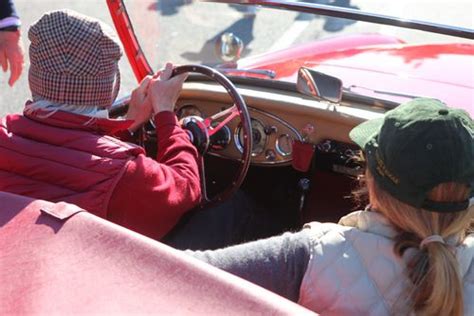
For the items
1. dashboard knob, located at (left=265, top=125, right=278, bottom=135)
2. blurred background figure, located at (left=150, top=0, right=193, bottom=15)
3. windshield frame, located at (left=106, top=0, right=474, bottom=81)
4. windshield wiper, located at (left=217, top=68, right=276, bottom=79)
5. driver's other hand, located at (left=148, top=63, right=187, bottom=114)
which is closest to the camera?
driver's other hand, located at (left=148, top=63, right=187, bottom=114)

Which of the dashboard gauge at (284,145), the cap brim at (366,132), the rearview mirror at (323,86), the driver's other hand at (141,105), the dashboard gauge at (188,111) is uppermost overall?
the cap brim at (366,132)

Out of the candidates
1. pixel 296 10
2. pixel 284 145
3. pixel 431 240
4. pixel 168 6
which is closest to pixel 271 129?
pixel 284 145

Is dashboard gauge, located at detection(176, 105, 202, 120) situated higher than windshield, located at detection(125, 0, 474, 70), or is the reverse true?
windshield, located at detection(125, 0, 474, 70)

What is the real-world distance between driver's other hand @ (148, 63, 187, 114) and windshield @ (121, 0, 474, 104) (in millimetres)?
528

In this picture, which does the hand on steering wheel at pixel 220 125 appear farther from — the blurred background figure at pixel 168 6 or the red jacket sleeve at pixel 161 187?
the blurred background figure at pixel 168 6

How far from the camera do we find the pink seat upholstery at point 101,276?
128 centimetres

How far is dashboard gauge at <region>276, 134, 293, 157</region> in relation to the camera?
8.63ft

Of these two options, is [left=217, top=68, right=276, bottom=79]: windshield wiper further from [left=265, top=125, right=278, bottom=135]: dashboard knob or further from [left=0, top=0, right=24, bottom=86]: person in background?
[left=0, top=0, right=24, bottom=86]: person in background

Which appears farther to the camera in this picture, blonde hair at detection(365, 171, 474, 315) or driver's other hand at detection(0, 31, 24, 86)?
driver's other hand at detection(0, 31, 24, 86)

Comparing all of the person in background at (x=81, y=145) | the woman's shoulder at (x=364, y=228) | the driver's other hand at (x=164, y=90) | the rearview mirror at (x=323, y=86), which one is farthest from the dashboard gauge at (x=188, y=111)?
the woman's shoulder at (x=364, y=228)

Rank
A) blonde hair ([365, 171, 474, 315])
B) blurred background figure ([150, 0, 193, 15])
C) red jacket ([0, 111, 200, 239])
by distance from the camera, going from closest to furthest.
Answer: blonde hair ([365, 171, 474, 315]), red jacket ([0, 111, 200, 239]), blurred background figure ([150, 0, 193, 15])

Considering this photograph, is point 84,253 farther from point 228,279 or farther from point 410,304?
point 410,304

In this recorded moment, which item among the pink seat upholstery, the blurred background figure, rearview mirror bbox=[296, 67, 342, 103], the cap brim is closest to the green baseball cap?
the cap brim

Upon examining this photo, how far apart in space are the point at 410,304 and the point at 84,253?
0.66m
